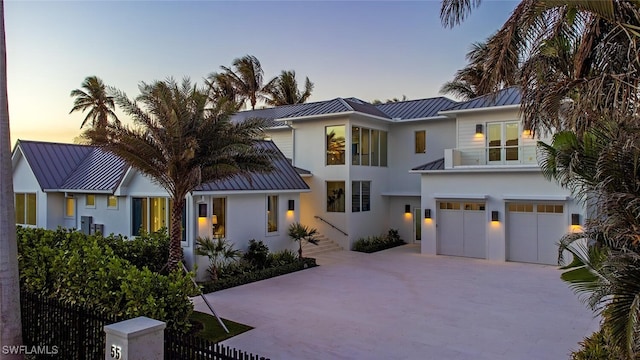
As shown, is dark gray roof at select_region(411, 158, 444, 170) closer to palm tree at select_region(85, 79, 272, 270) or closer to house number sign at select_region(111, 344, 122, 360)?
palm tree at select_region(85, 79, 272, 270)

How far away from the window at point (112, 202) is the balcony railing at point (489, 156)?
13.1 meters

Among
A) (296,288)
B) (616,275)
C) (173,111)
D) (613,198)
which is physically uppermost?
(173,111)

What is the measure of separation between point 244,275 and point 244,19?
33.1ft

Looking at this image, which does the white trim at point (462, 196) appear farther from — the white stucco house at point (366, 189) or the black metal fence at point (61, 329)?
the black metal fence at point (61, 329)

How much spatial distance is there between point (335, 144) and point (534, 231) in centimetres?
906

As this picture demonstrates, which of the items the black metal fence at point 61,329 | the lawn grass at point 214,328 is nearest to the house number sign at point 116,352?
the black metal fence at point 61,329

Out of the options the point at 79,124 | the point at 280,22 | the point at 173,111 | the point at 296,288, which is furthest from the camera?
the point at 79,124

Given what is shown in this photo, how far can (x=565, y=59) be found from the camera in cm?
759

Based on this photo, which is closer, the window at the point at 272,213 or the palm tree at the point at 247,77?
the window at the point at 272,213

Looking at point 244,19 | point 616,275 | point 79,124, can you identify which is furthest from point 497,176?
point 79,124

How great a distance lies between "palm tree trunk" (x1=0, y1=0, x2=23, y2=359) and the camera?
6.47m

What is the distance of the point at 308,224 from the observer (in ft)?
68.6

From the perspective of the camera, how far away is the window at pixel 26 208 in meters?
19.5

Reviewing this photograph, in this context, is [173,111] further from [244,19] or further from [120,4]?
[244,19]
